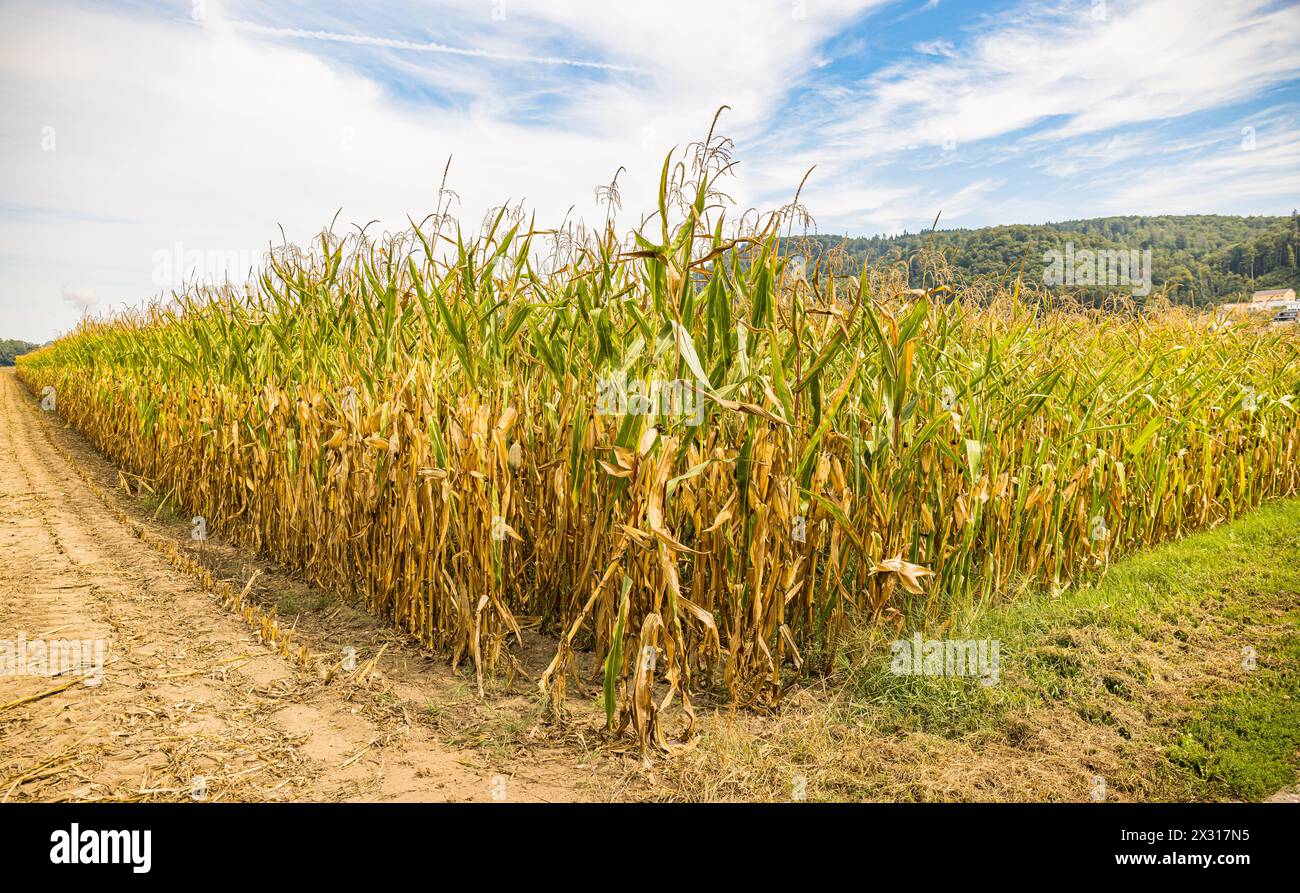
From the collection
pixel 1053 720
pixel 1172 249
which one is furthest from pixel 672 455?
pixel 1172 249

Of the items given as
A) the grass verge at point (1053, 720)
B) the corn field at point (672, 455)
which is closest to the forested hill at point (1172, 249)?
the corn field at point (672, 455)

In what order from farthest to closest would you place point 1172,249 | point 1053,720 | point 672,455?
point 1172,249, point 1053,720, point 672,455

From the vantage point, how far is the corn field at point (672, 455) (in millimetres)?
2801

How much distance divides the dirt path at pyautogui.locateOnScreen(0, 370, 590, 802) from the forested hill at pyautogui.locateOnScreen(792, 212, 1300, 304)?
2.49 m

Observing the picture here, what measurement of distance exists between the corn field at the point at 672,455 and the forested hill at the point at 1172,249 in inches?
17.4

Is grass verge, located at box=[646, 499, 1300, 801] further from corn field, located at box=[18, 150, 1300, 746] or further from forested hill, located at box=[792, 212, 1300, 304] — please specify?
forested hill, located at box=[792, 212, 1300, 304]

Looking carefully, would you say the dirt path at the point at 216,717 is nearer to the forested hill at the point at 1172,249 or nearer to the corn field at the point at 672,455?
the corn field at the point at 672,455

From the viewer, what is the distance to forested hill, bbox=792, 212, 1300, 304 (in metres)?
5.17

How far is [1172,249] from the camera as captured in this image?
14258mm

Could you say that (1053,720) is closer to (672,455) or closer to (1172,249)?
(672,455)

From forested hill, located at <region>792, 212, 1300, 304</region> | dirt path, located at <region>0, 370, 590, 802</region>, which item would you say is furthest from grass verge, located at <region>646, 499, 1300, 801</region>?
forested hill, located at <region>792, 212, 1300, 304</region>

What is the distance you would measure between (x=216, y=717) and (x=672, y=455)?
2179 mm

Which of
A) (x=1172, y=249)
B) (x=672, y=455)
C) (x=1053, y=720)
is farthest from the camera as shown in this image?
(x=1172, y=249)

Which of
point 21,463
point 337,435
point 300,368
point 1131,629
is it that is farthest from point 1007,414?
point 21,463
